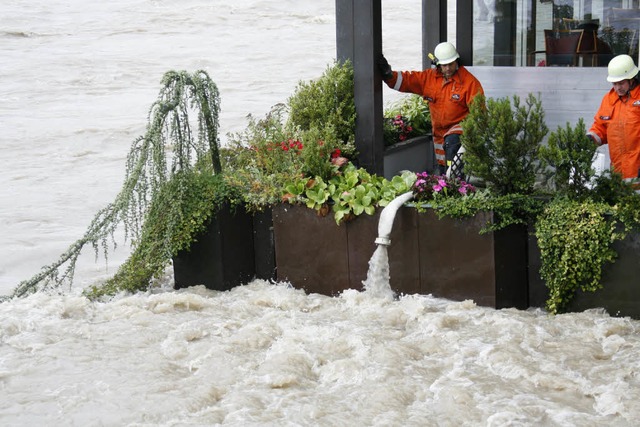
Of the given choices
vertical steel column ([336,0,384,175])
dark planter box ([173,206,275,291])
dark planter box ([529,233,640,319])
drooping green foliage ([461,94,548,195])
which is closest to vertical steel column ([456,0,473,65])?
vertical steel column ([336,0,384,175])

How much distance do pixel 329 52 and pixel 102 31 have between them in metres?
10.4

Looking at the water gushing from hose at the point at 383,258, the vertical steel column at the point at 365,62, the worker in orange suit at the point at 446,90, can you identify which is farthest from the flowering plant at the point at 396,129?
the water gushing from hose at the point at 383,258

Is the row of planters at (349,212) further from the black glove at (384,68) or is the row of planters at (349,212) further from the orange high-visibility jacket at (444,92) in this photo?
the orange high-visibility jacket at (444,92)

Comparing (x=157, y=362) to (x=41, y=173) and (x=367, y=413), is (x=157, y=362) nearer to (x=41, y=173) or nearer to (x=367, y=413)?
(x=367, y=413)

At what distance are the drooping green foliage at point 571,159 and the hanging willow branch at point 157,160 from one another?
3130 mm

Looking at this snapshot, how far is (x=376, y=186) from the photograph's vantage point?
7.96 m

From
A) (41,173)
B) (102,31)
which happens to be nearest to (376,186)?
(41,173)

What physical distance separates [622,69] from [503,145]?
1874mm

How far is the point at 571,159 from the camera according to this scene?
7.09 metres

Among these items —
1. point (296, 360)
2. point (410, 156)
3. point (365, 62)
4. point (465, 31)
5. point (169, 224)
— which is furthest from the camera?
point (465, 31)

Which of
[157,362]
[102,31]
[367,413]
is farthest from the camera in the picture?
[102,31]

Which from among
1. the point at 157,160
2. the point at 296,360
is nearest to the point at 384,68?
the point at 157,160

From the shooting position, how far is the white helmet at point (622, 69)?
A: 838cm

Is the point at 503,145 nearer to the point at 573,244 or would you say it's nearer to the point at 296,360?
the point at 573,244
